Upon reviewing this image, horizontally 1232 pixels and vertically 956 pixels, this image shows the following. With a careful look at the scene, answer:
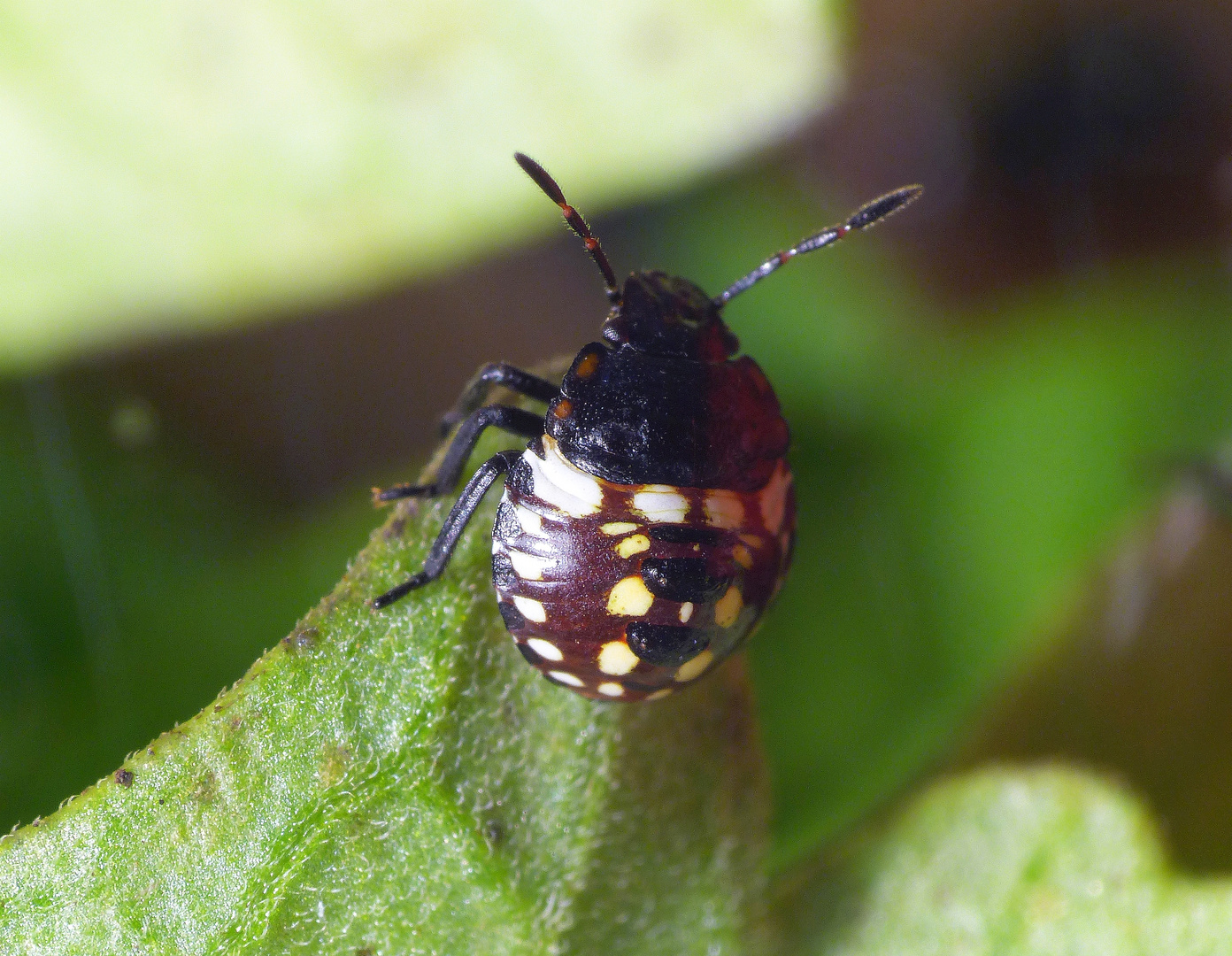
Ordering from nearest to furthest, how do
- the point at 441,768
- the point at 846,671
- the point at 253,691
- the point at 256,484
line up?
the point at 253,691
the point at 441,768
the point at 846,671
the point at 256,484

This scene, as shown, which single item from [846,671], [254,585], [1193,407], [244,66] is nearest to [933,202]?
[1193,407]

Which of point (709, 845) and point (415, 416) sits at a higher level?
point (415, 416)

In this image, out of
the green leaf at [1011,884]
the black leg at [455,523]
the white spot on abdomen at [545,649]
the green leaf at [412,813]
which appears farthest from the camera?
the green leaf at [1011,884]

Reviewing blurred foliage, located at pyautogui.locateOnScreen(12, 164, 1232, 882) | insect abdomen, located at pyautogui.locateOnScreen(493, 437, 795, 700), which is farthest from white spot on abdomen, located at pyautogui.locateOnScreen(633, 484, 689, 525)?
blurred foliage, located at pyautogui.locateOnScreen(12, 164, 1232, 882)

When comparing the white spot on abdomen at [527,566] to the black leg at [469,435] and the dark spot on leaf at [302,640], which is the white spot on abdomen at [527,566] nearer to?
the black leg at [469,435]

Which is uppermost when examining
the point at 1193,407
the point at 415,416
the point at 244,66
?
the point at 244,66

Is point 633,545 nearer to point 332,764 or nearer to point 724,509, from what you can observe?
point 724,509

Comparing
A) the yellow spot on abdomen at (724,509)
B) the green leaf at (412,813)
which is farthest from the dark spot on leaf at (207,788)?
the yellow spot on abdomen at (724,509)

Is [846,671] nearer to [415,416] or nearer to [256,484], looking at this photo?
[415,416]
